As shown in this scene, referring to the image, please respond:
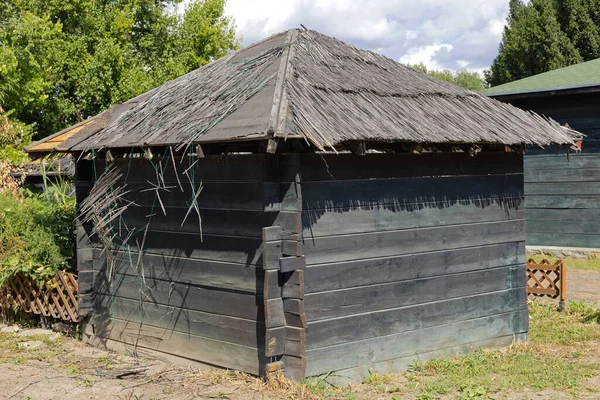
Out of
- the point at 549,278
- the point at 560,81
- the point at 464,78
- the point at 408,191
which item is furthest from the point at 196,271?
the point at 464,78

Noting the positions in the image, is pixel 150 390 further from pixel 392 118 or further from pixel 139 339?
pixel 392 118

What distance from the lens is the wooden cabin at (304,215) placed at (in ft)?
22.2

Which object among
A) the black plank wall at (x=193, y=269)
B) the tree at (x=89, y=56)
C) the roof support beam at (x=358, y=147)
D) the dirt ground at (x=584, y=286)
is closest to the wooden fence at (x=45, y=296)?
the black plank wall at (x=193, y=269)

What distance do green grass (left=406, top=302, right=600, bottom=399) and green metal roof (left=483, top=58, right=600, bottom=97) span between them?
6.96 metres

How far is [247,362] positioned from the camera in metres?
7.06

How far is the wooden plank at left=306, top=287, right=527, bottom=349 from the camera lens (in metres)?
6.99

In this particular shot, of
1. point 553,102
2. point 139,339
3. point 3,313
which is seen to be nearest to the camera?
point 139,339

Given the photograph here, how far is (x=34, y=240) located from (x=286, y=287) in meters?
4.32

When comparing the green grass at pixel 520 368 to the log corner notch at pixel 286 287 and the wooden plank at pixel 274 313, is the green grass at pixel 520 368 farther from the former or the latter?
the wooden plank at pixel 274 313

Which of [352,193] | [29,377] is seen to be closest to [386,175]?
[352,193]

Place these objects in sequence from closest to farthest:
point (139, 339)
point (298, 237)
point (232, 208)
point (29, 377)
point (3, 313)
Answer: point (298, 237)
point (232, 208)
point (29, 377)
point (139, 339)
point (3, 313)

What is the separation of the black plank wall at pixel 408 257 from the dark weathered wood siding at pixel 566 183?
7477 millimetres

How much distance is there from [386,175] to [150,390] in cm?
314

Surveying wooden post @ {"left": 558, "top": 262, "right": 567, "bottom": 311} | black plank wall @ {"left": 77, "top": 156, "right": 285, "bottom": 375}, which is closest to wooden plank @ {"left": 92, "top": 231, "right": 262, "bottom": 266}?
black plank wall @ {"left": 77, "top": 156, "right": 285, "bottom": 375}
